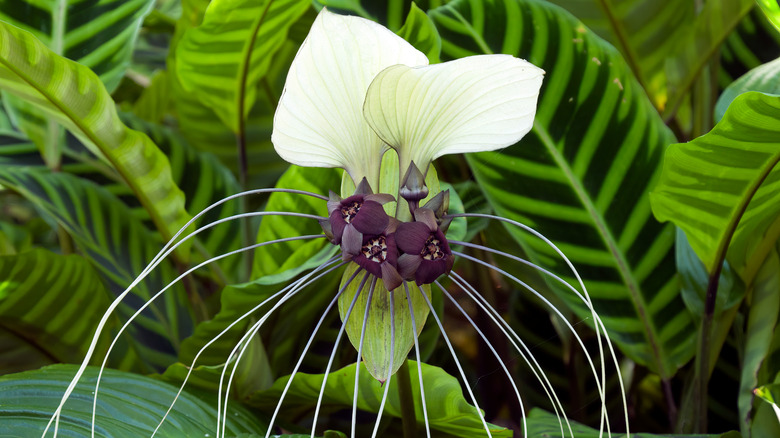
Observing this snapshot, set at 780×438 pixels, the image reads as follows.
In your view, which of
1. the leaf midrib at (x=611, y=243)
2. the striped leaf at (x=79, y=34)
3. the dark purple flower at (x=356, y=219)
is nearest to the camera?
the dark purple flower at (x=356, y=219)

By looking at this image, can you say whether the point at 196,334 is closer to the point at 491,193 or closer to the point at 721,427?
the point at 491,193

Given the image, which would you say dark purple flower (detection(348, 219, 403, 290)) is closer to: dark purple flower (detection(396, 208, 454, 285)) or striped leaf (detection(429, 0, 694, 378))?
dark purple flower (detection(396, 208, 454, 285))

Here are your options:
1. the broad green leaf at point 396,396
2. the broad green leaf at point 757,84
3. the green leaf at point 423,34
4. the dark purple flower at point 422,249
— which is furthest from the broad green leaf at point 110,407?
the broad green leaf at point 757,84

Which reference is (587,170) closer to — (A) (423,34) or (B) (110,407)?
(A) (423,34)

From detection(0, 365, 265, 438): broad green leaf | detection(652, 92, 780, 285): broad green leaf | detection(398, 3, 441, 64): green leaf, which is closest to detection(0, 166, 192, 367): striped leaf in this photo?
detection(0, 365, 265, 438): broad green leaf

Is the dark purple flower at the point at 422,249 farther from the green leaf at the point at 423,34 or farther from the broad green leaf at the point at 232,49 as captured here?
the broad green leaf at the point at 232,49

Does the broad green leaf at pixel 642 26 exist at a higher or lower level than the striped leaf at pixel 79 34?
lower
